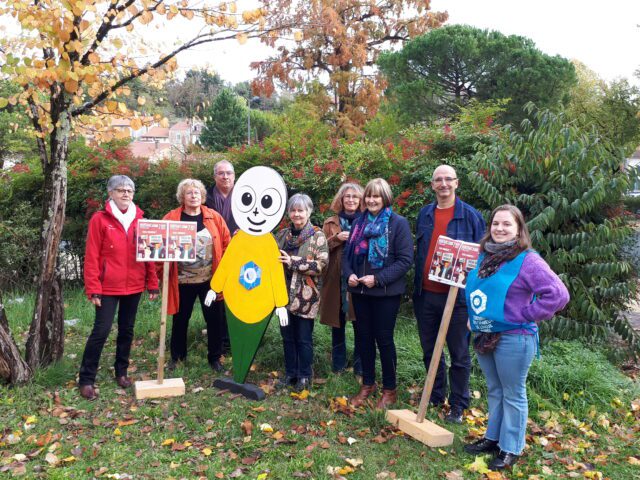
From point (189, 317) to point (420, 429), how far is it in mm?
2558

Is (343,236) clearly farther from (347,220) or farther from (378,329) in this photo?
(378,329)

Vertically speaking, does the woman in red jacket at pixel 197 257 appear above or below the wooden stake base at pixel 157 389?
above

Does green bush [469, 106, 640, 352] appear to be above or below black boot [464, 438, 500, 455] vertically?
above

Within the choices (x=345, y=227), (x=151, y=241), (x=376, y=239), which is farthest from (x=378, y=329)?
(x=151, y=241)

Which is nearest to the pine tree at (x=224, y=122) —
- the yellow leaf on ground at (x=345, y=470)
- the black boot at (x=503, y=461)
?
the yellow leaf on ground at (x=345, y=470)

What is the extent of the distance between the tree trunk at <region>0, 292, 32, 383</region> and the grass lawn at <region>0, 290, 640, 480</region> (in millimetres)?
115

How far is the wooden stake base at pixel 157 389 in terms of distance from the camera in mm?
4771

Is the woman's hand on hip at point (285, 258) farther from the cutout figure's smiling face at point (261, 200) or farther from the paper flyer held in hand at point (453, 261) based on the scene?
the paper flyer held in hand at point (453, 261)

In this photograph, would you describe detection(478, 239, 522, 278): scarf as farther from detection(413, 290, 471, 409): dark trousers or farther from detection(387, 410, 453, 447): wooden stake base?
detection(387, 410, 453, 447): wooden stake base

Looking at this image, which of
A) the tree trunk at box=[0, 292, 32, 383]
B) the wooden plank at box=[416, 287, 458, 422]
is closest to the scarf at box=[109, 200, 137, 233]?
the tree trunk at box=[0, 292, 32, 383]

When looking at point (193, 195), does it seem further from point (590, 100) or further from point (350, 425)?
point (590, 100)

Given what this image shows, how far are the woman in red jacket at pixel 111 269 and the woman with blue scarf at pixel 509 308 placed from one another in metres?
2.98

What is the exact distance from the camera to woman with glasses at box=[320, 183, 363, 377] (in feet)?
16.5

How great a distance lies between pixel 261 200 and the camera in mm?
Result: 4809
